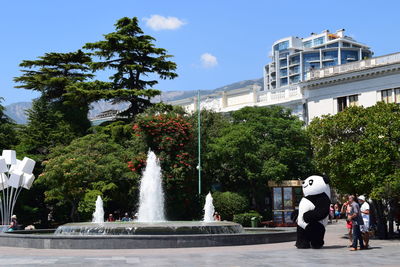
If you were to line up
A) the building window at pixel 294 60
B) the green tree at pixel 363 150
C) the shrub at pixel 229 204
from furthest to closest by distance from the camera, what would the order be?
the building window at pixel 294 60
the shrub at pixel 229 204
the green tree at pixel 363 150

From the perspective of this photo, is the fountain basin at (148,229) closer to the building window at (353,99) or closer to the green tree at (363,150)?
the green tree at (363,150)

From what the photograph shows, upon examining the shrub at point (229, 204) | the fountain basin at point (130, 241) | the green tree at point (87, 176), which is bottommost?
the fountain basin at point (130, 241)

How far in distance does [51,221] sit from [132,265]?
31.2m

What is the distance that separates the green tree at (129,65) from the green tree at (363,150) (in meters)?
21.6

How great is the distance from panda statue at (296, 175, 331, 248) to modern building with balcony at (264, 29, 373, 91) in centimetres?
11964

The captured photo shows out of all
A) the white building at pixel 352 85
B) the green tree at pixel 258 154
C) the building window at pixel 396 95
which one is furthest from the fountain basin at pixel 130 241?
the building window at pixel 396 95

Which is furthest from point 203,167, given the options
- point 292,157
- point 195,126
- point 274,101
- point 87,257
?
point 87,257

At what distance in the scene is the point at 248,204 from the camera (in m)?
39.3

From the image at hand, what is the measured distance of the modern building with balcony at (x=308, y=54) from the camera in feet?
462

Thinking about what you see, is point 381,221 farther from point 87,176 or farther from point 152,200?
point 87,176

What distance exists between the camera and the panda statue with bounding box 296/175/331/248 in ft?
59.6

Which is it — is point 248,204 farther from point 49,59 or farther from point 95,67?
point 49,59

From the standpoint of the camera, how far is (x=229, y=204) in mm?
37844

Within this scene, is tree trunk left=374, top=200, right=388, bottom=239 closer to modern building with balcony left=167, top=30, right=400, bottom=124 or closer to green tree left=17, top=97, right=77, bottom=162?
modern building with balcony left=167, top=30, right=400, bottom=124
